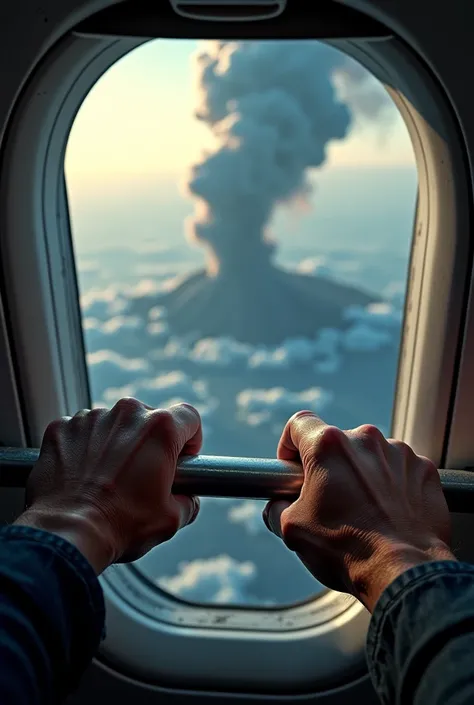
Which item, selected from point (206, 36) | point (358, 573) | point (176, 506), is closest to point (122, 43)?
point (206, 36)

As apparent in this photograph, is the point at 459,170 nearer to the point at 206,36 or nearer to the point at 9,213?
the point at 206,36

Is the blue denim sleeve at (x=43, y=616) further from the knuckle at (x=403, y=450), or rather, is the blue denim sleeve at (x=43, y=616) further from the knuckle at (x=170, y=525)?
the knuckle at (x=403, y=450)

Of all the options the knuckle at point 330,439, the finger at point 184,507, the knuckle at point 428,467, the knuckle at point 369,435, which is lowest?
the finger at point 184,507

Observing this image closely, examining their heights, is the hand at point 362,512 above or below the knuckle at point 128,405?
below

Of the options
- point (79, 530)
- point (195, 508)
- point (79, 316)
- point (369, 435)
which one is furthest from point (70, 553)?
point (79, 316)

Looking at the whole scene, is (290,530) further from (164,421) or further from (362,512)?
(164,421)

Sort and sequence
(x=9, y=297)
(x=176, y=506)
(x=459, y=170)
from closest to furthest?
(x=176, y=506) < (x=459, y=170) < (x=9, y=297)

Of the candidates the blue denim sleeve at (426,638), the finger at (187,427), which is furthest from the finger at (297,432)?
the blue denim sleeve at (426,638)
